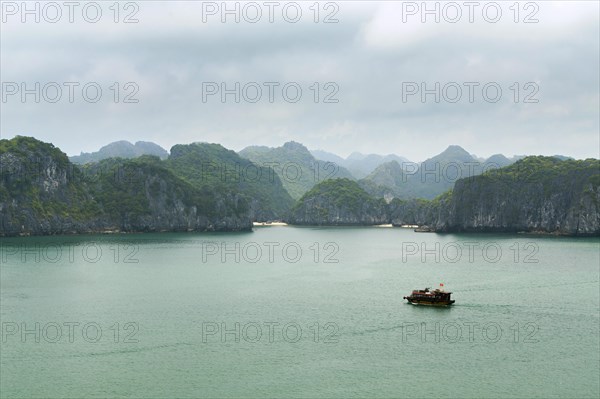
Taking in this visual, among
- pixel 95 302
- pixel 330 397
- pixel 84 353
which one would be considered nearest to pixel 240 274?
pixel 95 302

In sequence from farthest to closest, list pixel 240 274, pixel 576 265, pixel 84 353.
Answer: pixel 576 265
pixel 240 274
pixel 84 353

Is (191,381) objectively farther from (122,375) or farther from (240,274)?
(240,274)

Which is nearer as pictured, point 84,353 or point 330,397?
point 330,397

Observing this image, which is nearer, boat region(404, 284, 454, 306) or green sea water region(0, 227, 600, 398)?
green sea water region(0, 227, 600, 398)

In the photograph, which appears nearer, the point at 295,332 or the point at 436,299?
the point at 295,332

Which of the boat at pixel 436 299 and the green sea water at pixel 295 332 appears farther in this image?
the boat at pixel 436 299

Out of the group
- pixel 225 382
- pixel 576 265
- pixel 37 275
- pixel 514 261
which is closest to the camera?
pixel 225 382

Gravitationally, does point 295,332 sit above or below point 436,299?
below
